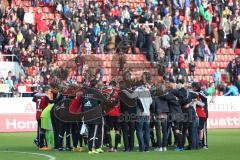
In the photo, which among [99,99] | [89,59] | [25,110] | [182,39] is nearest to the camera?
[99,99]

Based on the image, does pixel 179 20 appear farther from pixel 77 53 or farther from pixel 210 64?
pixel 77 53

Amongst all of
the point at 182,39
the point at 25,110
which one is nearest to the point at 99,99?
the point at 25,110

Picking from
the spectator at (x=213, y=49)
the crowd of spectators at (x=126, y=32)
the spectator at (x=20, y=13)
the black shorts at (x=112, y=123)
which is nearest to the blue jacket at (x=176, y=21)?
the crowd of spectators at (x=126, y=32)

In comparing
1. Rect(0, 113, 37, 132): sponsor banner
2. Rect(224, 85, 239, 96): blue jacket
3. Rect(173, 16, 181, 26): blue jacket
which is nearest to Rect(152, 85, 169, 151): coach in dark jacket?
Rect(0, 113, 37, 132): sponsor banner

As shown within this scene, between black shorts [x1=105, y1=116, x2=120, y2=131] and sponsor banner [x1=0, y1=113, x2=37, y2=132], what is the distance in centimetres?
1169

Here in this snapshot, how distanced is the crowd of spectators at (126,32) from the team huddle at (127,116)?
12.6 metres

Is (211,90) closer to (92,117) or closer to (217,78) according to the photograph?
(217,78)

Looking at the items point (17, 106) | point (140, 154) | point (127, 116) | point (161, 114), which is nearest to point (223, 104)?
point (17, 106)

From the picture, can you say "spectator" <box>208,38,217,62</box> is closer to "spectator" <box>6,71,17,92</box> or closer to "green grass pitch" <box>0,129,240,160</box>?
"spectator" <box>6,71,17,92</box>

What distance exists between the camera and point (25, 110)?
35375mm

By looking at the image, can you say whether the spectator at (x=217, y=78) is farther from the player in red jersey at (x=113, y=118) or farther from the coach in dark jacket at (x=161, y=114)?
the player in red jersey at (x=113, y=118)

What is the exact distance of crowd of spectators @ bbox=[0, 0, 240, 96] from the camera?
40.0m

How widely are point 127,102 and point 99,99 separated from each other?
0.96 metres

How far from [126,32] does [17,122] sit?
379 inches
